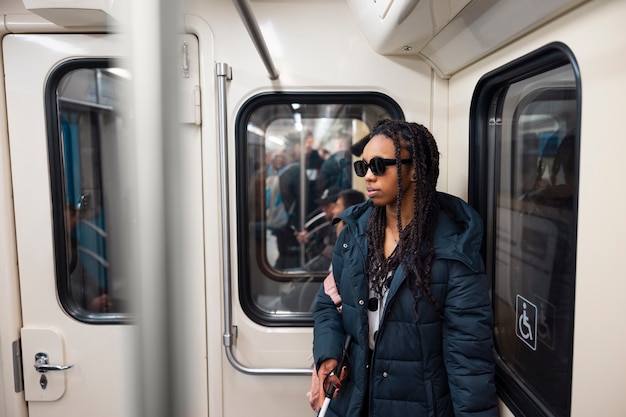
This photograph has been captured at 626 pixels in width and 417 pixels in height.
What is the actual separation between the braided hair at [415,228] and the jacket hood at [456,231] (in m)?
0.03

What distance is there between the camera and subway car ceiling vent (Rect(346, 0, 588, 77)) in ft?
3.62

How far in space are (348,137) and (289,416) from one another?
4.68ft

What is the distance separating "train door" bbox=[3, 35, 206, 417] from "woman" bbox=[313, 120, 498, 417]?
0.83 metres

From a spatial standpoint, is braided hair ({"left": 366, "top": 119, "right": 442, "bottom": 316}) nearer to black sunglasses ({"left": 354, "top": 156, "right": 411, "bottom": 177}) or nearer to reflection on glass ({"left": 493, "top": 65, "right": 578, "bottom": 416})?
black sunglasses ({"left": 354, "top": 156, "right": 411, "bottom": 177})

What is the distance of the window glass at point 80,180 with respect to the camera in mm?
1868

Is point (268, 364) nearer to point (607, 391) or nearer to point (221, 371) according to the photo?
point (221, 371)

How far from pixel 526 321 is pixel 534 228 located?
0.34m

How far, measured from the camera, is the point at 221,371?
1902mm

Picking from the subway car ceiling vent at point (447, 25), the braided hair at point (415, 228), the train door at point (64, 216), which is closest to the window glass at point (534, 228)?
the subway car ceiling vent at point (447, 25)

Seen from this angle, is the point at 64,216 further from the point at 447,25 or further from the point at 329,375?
the point at 447,25

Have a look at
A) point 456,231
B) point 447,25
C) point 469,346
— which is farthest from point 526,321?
point 447,25

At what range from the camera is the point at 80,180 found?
192 cm

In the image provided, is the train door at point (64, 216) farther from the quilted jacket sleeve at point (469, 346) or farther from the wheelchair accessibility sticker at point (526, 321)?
the wheelchair accessibility sticker at point (526, 321)

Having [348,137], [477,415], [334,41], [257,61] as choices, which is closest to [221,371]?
[477,415]
